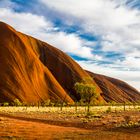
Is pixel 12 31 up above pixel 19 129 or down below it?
above

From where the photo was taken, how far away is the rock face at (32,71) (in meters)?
98.1

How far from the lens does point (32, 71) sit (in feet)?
356

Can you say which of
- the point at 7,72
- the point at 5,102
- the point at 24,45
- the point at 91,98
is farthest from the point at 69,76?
the point at 91,98

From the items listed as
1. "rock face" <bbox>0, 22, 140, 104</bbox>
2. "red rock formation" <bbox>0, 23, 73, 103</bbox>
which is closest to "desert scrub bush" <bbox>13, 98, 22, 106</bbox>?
"rock face" <bbox>0, 22, 140, 104</bbox>

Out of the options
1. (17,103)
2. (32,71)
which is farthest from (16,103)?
(32,71)

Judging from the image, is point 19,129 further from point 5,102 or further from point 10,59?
point 10,59

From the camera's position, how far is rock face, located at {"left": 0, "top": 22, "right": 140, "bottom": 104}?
322 ft

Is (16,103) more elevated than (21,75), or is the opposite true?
(21,75)

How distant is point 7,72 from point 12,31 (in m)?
20.0

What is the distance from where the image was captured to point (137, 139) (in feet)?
69.8

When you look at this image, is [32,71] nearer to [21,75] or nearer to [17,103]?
[21,75]

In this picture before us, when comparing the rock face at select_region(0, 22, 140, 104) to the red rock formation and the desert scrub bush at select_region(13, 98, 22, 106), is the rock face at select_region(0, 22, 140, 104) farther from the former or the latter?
the desert scrub bush at select_region(13, 98, 22, 106)

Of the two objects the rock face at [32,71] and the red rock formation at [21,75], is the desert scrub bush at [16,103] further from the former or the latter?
the red rock formation at [21,75]

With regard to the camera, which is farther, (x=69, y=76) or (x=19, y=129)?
(x=69, y=76)
